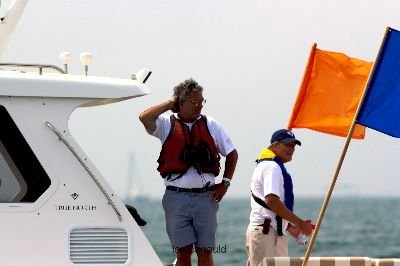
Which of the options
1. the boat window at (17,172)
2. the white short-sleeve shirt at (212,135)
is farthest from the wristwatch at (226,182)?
the boat window at (17,172)

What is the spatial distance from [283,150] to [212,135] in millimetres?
914

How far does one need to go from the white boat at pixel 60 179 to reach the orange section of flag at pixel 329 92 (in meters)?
2.88

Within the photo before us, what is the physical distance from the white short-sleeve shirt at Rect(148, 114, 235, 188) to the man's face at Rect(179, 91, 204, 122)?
87 millimetres

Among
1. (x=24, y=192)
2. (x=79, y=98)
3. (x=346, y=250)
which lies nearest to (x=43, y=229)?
(x=24, y=192)

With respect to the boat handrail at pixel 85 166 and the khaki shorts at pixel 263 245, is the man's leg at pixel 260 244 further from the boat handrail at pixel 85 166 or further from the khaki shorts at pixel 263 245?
the boat handrail at pixel 85 166

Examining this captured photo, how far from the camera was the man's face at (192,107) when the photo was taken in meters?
11.1

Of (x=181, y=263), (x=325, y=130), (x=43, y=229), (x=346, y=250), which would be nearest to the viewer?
(x=43, y=229)

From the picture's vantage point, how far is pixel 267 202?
11.7 meters

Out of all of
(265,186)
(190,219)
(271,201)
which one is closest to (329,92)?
(265,186)

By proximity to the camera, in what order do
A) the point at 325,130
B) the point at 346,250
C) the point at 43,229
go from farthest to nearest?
1. the point at 346,250
2. the point at 325,130
3. the point at 43,229

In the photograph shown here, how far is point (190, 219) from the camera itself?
11.2 meters

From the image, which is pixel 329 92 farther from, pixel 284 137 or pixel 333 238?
pixel 333 238

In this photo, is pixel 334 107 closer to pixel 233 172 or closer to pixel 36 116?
pixel 233 172

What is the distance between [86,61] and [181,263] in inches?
69.9
